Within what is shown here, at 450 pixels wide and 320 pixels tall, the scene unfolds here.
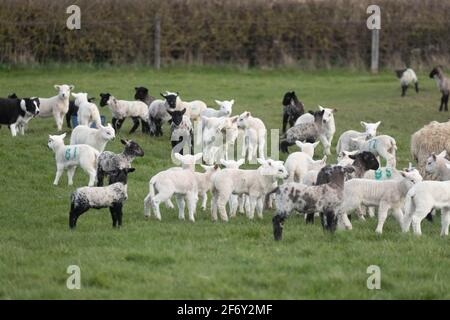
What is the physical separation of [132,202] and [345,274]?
582 cm

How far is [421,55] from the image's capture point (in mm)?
39531

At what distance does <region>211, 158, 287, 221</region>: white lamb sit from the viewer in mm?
15359

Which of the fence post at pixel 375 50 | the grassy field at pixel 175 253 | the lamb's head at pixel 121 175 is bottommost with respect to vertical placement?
the grassy field at pixel 175 253

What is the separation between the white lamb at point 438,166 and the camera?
16.5m

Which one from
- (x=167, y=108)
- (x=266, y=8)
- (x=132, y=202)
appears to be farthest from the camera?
(x=266, y=8)

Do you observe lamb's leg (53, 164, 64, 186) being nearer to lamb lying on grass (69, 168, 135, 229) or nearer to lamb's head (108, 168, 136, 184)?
lamb's head (108, 168, 136, 184)

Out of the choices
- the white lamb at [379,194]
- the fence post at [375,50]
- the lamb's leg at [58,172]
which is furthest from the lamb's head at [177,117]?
the fence post at [375,50]

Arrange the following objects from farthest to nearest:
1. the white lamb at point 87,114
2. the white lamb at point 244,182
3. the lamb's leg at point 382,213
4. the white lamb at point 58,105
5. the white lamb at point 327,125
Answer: the white lamb at point 58,105
the white lamb at point 87,114
the white lamb at point 327,125
the white lamb at point 244,182
the lamb's leg at point 382,213

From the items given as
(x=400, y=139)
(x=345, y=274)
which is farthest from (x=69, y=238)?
(x=400, y=139)

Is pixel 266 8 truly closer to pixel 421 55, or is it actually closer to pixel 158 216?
pixel 421 55

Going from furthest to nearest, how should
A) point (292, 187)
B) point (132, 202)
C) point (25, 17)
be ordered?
point (25, 17)
point (132, 202)
point (292, 187)

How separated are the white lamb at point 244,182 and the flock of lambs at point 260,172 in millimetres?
15

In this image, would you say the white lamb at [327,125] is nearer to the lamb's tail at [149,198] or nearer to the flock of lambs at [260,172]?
the flock of lambs at [260,172]

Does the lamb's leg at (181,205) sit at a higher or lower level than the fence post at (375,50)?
lower
